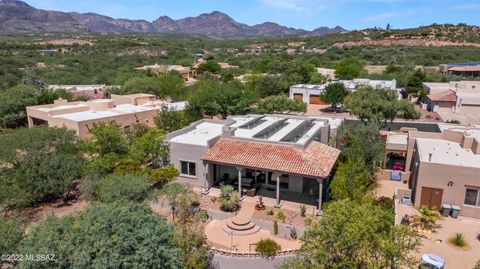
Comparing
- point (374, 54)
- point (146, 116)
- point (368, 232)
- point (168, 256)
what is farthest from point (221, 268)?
point (374, 54)

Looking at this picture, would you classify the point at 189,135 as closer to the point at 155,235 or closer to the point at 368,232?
the point at 155,235

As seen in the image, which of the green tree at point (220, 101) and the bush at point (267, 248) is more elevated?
the green tree at point (220, 101)

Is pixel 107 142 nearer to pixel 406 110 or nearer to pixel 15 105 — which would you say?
pixel 15 105

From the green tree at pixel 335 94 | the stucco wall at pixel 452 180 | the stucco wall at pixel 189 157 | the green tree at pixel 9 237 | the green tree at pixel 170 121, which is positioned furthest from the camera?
the green tree at pixel 335 94

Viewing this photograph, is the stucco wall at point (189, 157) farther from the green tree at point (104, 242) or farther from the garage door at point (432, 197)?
the garage door at point (432, 197)

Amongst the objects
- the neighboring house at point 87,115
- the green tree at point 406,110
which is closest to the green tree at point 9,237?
the neighboring house at point 87,115

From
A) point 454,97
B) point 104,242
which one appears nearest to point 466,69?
point 454,97

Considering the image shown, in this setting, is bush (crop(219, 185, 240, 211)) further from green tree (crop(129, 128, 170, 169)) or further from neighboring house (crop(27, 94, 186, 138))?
neighboring house (crop(27, 94, 186, 138))

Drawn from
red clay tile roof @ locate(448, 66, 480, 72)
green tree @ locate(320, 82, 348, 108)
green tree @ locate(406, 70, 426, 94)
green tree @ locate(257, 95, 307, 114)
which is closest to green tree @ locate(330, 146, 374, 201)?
green tree @ locate(257, 95, 307, 114)
